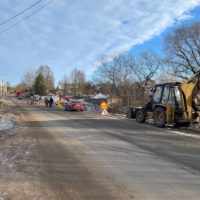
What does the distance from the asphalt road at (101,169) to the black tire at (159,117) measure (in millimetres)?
6075

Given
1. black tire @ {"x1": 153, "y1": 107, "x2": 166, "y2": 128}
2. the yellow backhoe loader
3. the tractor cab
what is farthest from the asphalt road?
black tire @ {"x1": 153, "y1": 107, "x2": 166, "y2": 128}

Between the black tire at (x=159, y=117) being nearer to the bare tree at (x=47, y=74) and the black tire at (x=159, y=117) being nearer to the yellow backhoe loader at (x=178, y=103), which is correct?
the yellow backhoe loader at (x=178, y=103)

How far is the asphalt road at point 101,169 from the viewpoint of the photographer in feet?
22.3

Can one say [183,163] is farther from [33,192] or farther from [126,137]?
[126,137]

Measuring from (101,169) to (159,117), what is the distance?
12.5m

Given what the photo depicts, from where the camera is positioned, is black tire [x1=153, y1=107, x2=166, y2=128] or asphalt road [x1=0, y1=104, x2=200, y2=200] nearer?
asphalt road [x1=0, y1=104, x2=200, y2=200]

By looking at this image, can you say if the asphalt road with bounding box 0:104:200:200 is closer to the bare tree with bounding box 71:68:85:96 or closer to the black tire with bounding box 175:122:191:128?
the black tire with bounding box 175:122:191:128

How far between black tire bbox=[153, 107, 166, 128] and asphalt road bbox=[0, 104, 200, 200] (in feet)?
19.9

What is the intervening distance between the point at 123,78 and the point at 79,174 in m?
55.2

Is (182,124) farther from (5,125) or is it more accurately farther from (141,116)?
(5,125)

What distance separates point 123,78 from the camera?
2484 inches

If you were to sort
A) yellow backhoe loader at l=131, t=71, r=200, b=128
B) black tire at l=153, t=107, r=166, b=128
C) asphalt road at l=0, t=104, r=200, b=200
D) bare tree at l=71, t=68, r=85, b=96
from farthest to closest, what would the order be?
1. bare tree at l=71, t=68, r=85, b=96
2. black tire at l=153, t=107, r=166, b=128
3. yellow backhoe loader at l=131, t=71, r=200, b=128
4. asphalt road at l=0, t=104, r=200, b=200

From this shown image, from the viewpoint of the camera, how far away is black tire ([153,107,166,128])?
2037cm

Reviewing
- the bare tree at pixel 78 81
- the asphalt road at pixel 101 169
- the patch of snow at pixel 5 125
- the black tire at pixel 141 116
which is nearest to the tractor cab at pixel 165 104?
the black tire at pixel 141 116
